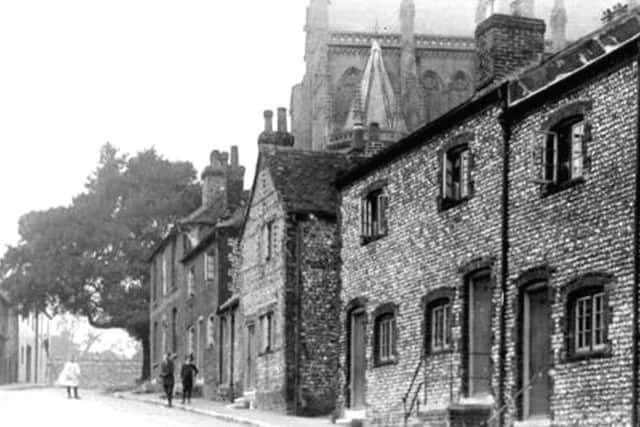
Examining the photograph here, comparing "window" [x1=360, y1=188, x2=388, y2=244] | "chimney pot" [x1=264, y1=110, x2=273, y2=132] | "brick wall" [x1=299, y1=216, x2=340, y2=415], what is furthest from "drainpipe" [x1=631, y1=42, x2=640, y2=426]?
"chimney pot" [x1=264, y1=110, x2=273, y2=132]

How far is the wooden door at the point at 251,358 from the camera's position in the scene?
37.7 meters

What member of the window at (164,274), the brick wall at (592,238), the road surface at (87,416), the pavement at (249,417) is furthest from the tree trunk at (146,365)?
the brick wall at (592,238)

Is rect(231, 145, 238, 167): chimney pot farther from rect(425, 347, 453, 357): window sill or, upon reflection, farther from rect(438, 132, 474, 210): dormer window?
rect(425, 347, 453, 357): window sill

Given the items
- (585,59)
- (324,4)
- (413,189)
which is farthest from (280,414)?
(324,4)

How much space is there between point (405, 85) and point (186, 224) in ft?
104

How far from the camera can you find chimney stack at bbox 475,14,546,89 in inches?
986

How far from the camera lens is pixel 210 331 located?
1786 inches

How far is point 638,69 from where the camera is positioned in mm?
17969

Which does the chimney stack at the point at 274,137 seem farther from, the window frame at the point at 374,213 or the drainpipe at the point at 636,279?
the drainpipe at the point at 636,279

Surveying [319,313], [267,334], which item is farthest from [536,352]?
[267,334]

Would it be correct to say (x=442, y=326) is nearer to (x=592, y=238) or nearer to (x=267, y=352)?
(x=592, y=238)

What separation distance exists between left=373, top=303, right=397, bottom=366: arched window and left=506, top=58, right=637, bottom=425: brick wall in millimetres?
5575

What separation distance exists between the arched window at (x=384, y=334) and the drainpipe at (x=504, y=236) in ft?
16.3

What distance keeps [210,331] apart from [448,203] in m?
22.8
